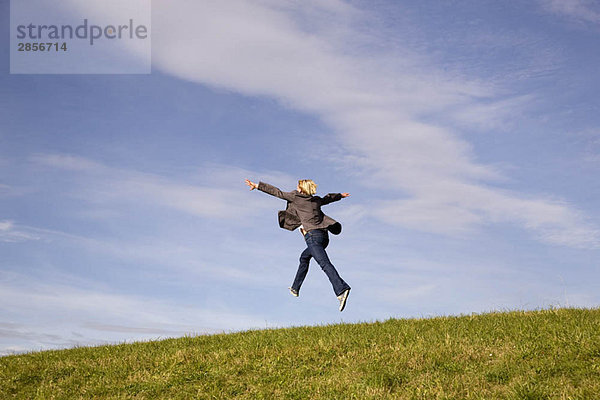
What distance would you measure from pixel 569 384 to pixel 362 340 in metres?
4.08

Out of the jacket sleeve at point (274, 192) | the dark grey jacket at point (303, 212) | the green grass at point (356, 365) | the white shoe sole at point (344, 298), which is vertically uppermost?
the jacket sleeve at point (274, 192)

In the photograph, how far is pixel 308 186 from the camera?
15.2 meters

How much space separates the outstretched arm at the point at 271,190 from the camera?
14.7 metres

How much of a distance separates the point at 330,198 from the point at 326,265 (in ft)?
6.87

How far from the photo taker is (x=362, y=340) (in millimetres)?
11281

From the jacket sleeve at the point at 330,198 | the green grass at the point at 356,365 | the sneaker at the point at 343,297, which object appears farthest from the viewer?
the jacket sleeve at the point at 330,198

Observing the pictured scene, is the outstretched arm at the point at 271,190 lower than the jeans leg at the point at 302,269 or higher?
higher

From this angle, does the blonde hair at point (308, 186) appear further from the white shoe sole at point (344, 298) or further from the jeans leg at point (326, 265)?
the white shoe sole at point (344, 298)

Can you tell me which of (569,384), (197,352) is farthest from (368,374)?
(197,352)

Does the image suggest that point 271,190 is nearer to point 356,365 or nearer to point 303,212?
point 303,212

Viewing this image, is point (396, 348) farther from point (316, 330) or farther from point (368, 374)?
point (316, 330)

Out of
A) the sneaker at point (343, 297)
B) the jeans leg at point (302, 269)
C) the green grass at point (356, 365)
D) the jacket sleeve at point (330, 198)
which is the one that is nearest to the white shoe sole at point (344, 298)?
the sneaker at point (343, 297)

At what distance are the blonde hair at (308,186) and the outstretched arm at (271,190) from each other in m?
0.34

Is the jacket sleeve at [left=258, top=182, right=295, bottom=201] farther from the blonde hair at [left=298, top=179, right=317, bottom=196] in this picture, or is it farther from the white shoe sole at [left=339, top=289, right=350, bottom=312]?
the white shoe sole at [left=339, top=289, right=350, bottom=312]
